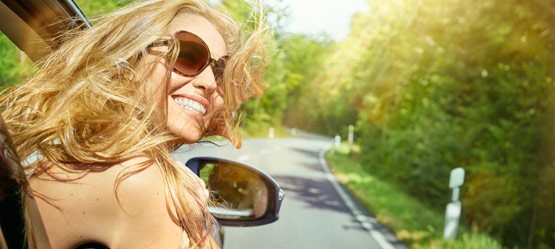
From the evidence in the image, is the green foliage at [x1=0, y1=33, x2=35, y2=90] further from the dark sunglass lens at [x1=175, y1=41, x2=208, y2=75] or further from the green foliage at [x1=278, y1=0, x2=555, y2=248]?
the green foliage at [x1=278, y1=0, x2=555, y2=248]

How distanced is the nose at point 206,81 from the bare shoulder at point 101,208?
0.66 metres

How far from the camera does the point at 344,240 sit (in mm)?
7625

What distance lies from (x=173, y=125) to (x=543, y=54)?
10.8m

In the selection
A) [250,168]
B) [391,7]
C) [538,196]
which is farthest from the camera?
[391,7]

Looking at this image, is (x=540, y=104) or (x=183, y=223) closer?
(x=183, y=223)

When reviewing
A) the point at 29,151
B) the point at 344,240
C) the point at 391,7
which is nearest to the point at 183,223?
the point at 29,151

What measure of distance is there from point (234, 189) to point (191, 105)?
0.86 meters

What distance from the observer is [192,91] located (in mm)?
1548

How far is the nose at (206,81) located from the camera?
1.57 metres

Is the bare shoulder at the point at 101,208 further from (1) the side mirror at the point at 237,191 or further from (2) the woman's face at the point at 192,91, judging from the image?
(1) the side mirror at the point at 237,191

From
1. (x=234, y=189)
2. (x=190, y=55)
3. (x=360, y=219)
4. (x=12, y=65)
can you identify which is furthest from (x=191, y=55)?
(x=360, y=219)

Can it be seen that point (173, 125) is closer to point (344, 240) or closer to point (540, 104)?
point (344, 240)

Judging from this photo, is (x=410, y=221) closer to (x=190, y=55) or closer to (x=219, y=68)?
(x=219, y=68)

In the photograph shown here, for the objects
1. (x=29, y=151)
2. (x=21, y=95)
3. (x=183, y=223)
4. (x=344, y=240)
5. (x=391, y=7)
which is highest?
(x=391, y=7)
